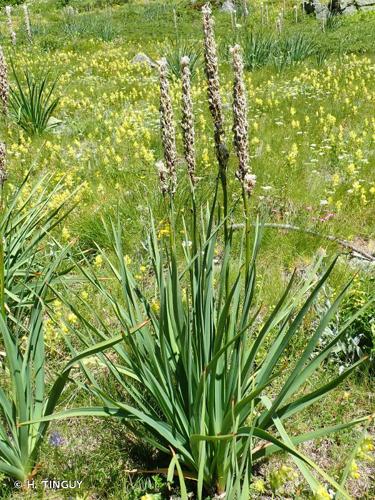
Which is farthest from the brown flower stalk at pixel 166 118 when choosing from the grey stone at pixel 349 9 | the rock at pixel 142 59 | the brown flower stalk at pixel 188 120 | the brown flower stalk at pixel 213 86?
the grey stone at pixel 349 9

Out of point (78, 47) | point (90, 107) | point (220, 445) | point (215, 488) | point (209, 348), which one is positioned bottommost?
point (215, 488)

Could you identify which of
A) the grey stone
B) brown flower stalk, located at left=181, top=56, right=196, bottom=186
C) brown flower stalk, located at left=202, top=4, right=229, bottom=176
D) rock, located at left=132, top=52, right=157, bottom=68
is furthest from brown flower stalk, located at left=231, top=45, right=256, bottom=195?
the grey stone

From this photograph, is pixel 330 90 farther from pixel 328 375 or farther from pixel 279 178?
pixel 328 375

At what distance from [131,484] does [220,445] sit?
0.61 meters

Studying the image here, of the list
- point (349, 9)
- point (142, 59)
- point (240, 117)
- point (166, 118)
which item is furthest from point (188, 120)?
point (349, 9)

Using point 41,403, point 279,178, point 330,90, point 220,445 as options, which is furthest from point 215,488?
point 330,90

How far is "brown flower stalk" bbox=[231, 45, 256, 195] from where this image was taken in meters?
2.09

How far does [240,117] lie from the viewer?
6.97 ft

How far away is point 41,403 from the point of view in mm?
2846

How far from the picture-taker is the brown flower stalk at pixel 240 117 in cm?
209

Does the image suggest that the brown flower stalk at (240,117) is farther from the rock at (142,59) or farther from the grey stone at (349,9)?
the grey stone at (349,9)

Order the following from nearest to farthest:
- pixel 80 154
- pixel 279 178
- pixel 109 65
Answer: pixel 279 178 → pixel 80 154 → pixel 109 65

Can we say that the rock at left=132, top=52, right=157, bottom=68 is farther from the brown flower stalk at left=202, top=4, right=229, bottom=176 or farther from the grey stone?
the grey stone

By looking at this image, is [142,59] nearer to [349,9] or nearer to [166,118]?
[166,118]
